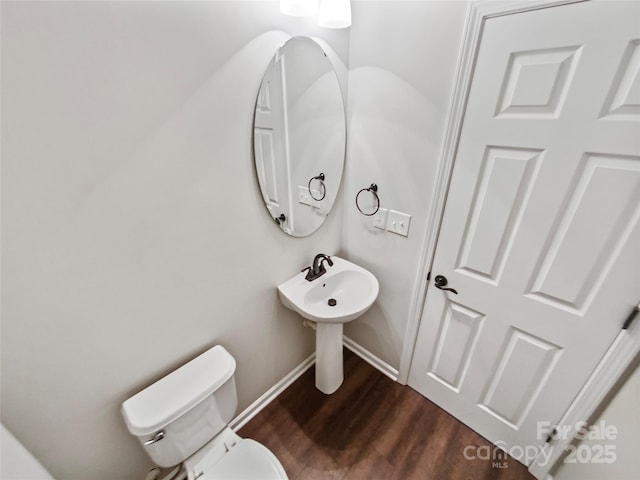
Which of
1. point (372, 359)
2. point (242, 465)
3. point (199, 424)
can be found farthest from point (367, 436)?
point (199, 424)

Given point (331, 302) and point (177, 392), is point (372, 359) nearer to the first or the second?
point (331, 302)

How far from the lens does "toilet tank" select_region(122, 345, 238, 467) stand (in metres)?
0.92

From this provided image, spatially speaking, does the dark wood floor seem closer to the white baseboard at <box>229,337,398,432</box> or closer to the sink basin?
the white baseboard at <box>229,337,398,432</box>

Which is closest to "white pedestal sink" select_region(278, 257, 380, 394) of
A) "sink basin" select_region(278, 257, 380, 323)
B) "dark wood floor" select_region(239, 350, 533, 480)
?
"sink basin" select_region(278, 257, 380, 323)

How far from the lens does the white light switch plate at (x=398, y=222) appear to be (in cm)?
139

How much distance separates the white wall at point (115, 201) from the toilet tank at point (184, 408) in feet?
0.23

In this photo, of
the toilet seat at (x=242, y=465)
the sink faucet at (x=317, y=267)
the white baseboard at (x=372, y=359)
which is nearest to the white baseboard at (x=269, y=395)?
the white baseboard at (x=372, y=359)

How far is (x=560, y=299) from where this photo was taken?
1022 mm

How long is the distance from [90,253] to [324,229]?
111 centimetres

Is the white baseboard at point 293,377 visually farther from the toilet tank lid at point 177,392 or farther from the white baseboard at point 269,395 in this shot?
the toilet tank lid at point 177,392

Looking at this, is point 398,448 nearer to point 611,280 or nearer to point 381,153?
point 611,280

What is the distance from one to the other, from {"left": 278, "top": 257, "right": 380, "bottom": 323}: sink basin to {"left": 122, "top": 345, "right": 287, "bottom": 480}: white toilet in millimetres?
424

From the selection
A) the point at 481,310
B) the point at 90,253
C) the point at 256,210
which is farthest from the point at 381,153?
the point at 90,253

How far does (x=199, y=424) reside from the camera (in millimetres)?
1057
